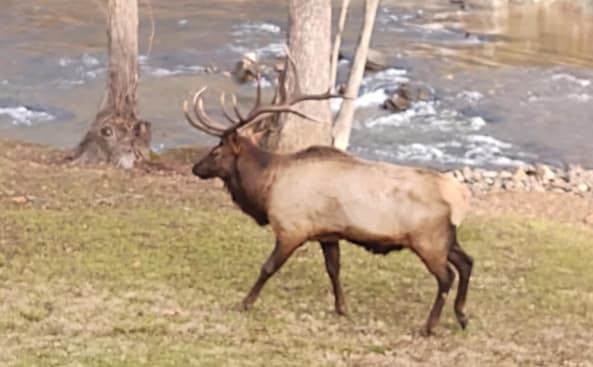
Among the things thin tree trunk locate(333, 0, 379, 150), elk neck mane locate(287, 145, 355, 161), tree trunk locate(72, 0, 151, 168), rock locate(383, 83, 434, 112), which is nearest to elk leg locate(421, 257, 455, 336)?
elk neck mane locate(287, 145, 355, 161)

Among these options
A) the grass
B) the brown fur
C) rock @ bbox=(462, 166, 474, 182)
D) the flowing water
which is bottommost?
the flowing water

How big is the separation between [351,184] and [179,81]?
58.5 feet

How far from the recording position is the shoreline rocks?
54.0 feet

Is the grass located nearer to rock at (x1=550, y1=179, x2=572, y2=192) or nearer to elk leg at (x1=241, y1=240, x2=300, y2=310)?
elk leg at (x1=241, y1=240, x2=300, y2=310)

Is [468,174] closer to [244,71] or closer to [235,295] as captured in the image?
[244,71]

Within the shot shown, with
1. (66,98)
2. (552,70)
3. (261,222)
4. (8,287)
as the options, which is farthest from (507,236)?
(552,70)

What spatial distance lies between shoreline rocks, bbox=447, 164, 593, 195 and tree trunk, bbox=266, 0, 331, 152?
2.74 metres

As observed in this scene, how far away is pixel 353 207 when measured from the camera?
25.2 ft

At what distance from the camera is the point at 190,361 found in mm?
6844

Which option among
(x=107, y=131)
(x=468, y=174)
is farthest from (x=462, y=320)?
(x=468, y=174)

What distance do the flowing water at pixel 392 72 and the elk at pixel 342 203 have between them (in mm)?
7617

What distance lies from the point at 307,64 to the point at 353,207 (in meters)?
6.67

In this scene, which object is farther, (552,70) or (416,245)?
(552,70)

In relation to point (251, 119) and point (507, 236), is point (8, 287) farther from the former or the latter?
→ point (507, 236)
